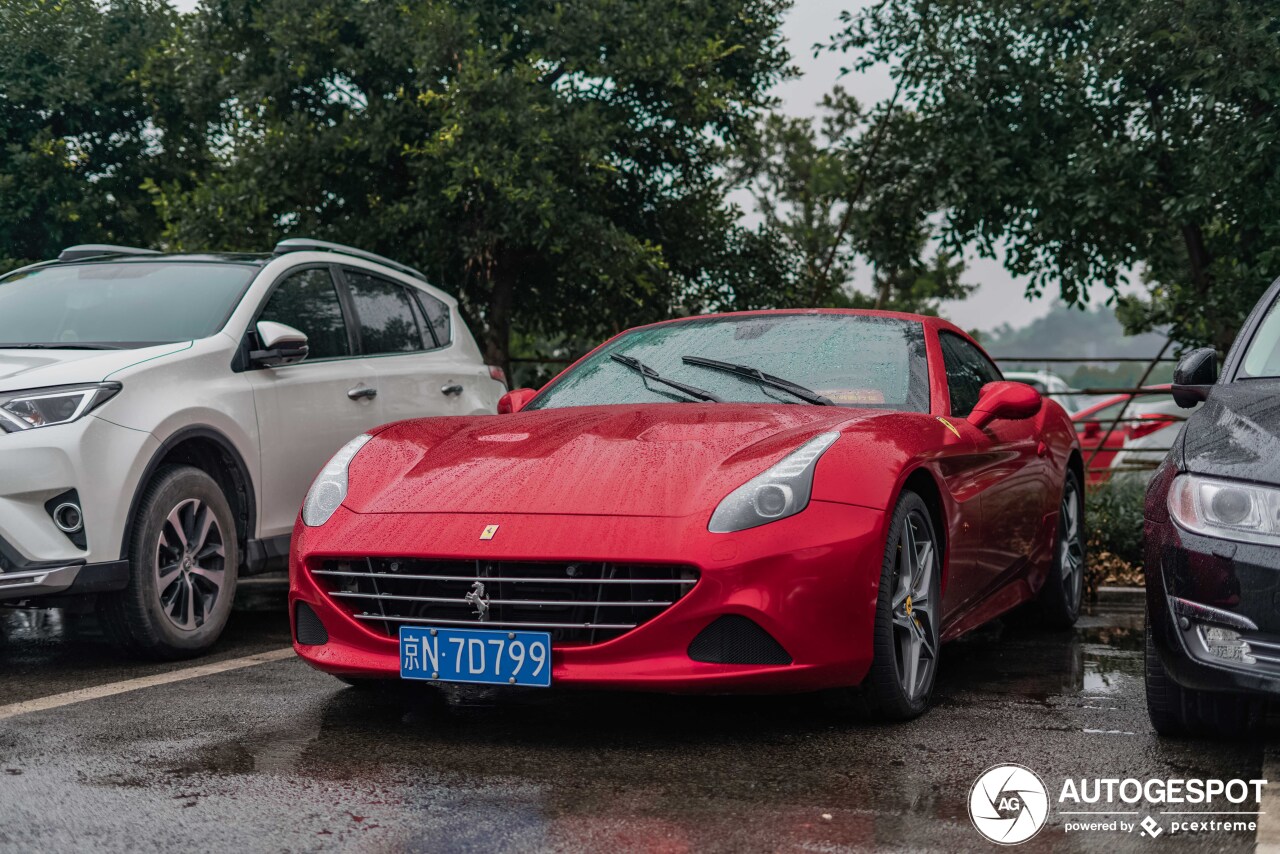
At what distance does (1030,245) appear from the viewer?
11.3m

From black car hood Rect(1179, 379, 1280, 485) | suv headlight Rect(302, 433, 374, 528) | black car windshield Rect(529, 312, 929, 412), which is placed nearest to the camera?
black car hood Rect(1179, 379, 1280, 485)

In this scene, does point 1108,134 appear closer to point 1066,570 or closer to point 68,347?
point 1066,570

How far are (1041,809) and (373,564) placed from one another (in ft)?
6.48

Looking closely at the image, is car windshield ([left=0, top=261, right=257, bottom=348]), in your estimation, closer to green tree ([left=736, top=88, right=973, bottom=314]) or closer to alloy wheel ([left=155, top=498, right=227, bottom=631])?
alloy wheel ([left=155, top=498, right=227, bottom=631])

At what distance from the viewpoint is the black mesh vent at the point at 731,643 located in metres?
4.09

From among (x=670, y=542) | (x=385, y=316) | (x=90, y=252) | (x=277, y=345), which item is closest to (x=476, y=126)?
(x=385, y=316)

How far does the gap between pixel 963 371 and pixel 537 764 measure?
9.35ft

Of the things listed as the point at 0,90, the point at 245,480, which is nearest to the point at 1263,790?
the point at 245,480

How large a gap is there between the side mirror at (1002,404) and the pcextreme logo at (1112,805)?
66.7 inches

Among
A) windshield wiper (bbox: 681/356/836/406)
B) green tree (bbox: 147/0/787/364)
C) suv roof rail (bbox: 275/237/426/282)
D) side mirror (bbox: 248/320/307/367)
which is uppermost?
green tree (bbox: 147/0/787/364)

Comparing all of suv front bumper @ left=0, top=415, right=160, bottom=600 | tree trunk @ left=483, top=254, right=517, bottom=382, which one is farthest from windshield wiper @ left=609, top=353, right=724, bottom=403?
tree trunk @ left=483, top=254, right=517, bottom=382

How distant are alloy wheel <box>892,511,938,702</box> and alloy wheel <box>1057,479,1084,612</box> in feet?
6.90

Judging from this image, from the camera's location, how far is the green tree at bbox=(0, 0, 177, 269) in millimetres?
13664

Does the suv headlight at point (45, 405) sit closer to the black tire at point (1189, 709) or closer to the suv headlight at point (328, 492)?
the suv headlight at point (328, 492)
